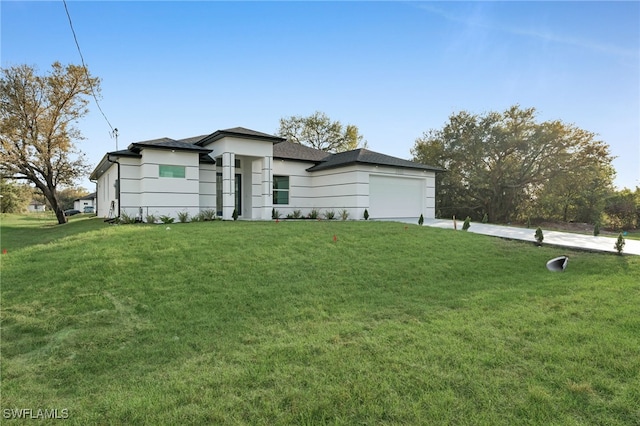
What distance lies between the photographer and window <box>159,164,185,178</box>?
1447 centimetres

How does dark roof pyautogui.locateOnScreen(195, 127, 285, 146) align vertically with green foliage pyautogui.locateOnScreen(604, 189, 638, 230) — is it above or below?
above

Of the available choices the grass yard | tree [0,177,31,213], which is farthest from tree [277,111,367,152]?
tree [0,177,31,213]

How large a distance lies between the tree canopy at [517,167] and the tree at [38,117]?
83.5 ft

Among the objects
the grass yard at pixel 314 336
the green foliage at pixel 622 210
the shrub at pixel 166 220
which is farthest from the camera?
the green foliage at pixel 622 210

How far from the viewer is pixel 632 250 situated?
9359 millimetres

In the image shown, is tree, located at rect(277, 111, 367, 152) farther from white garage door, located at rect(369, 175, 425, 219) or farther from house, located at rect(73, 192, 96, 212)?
house, located at rect(73, 192, 96, 212)

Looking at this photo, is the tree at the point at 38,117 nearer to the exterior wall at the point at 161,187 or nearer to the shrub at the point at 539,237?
the exterior wall at the point at 161,187

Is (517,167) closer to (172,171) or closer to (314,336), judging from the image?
(172,171)

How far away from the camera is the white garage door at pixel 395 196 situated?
58.1 ft

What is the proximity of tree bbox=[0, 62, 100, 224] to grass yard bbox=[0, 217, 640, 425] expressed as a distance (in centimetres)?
1643

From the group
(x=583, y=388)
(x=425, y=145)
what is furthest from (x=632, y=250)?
(x=425, y=145)

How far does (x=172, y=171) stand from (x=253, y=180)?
3973mm

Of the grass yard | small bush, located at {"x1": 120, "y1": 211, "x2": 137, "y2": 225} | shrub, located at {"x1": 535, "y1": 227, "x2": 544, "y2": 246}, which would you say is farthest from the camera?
small bush, located at {"x1": 120, "y1": 211, "x2": 137, "y2": 225}

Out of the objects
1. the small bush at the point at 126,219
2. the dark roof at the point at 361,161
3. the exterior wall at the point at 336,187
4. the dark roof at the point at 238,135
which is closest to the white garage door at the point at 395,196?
the exterior wall at the point at 336,187
